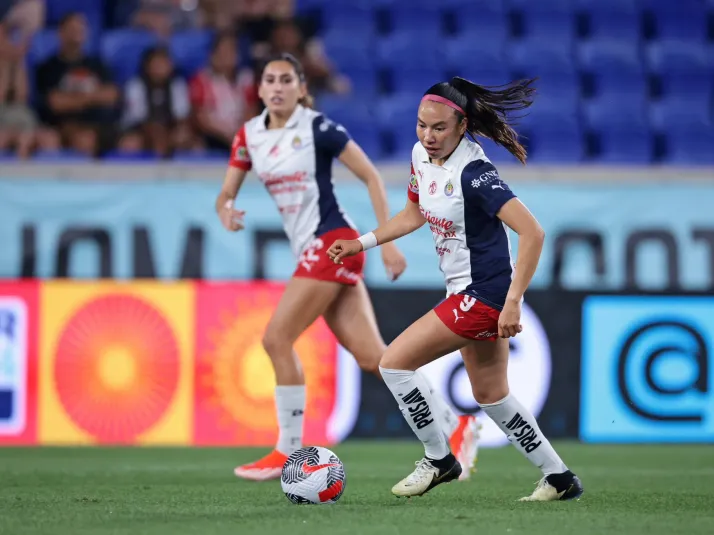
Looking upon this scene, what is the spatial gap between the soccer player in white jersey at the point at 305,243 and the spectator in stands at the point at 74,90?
14.4ft

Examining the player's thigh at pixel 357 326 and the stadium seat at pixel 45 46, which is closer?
the player's thigh at pixel 357 326

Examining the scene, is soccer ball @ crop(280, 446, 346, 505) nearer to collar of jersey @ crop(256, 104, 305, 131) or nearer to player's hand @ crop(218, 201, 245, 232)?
player's hand @ crop(218, 201, 245, 232)

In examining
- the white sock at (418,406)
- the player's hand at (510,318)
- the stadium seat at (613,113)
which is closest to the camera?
the player's hand at (510,318)

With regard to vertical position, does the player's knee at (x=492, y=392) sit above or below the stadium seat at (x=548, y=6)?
below

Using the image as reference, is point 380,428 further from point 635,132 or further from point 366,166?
point 635,132

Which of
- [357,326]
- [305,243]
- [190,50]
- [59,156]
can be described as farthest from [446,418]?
[190,50]

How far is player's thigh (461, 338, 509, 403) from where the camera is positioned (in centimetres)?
500

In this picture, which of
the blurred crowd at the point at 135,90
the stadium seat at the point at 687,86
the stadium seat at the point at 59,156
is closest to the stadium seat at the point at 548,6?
the stadium seat at the point at 687,86

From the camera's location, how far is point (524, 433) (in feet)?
16.5

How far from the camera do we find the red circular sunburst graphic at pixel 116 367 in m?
8.28

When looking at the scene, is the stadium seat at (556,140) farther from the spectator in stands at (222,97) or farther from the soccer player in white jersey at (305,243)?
the soccer player in white jersey at (305,243)

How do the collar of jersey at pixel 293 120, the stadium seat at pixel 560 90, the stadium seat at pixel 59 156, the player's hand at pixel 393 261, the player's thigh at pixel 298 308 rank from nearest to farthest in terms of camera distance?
1. the player's hand at pixel 393 261
2. the player's thigh at pixel 298 308
3. the collar of jersey at pixel 293 120
4. the stadium seat at pixel 59 156
5. the stadium seat at pixel 560 90

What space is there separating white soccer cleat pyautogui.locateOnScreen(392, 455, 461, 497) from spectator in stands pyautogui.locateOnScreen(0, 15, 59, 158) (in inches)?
240

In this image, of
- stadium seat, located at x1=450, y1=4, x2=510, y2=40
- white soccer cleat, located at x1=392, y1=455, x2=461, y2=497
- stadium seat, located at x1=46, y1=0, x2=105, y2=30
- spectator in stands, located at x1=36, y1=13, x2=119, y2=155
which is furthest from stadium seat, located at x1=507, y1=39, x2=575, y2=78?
white soccer cleat, located at x1=392, y1=455, x2=461, y2=497
